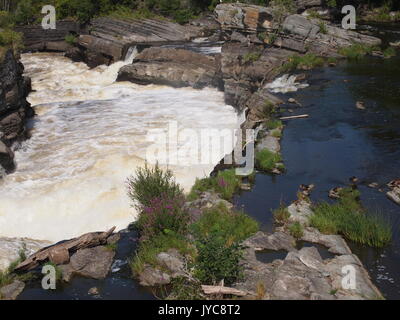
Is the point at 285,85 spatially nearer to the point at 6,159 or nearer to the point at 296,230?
the point at 296,230

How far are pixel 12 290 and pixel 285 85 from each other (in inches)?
818

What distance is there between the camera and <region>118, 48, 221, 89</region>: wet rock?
3089 cm

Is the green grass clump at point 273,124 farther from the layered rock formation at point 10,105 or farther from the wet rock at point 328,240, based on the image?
the layered rock formation at point 10,105

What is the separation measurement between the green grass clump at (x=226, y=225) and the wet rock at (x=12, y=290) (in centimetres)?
484

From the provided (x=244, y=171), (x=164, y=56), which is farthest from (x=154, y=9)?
(x=244, y=171)

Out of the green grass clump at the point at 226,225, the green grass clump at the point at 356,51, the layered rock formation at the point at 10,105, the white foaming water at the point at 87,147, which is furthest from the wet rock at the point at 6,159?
the green grass clump at the point at 356,51

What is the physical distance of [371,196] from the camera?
14.3m

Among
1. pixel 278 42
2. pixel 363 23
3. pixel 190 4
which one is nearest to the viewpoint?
pixel 278 42

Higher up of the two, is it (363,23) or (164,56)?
(363,23)

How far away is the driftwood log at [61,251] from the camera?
12.0 meters

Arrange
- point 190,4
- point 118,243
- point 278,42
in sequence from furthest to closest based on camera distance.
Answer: point 190,4, point 278,42, point 118,243

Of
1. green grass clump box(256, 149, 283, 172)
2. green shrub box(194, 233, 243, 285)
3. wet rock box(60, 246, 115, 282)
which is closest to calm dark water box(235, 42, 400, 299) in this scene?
green grass clump box(256, 149, 283, 172)

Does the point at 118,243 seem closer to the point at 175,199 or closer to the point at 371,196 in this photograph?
the point at 175,199
